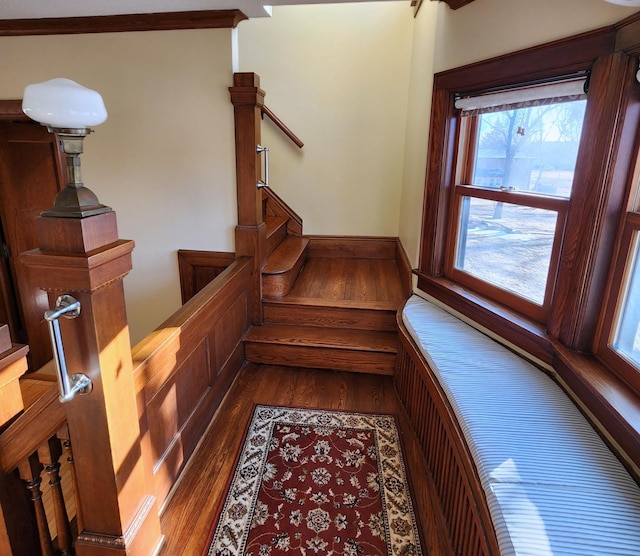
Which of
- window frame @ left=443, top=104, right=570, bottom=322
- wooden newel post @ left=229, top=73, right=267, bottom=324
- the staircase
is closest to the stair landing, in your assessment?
the staircase

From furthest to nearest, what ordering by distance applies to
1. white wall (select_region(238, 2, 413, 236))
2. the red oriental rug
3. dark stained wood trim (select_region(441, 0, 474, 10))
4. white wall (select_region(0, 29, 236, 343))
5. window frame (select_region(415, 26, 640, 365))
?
white wall (select_region(238, 2, 413, 236))
white wall (select_region(0, 29, 236, 343))
dark stained wood trim (select_region(441, 0, 474, 10))
the red oriental rug
window frame (select_region(415, 26, 640, 365))

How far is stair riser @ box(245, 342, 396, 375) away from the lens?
2621 millimetres

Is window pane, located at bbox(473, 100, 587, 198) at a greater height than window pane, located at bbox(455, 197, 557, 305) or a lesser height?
greater

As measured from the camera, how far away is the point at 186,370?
1.90 meters

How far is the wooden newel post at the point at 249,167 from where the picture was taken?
234 centimetres

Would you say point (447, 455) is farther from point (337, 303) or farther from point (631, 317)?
point (337, 303)

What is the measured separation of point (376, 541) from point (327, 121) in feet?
A: 10.9

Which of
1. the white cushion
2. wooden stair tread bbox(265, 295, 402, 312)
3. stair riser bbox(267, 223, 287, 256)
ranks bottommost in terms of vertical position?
wooden stair tread bbox(265, 295, 402, 312)

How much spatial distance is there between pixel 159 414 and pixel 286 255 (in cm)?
186

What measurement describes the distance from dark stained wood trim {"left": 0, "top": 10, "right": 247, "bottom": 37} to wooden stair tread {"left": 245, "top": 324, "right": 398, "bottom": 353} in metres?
1.89

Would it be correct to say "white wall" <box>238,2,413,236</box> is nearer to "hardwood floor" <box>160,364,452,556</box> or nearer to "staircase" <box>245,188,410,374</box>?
"staircase" <box>245,188,410,374</box>

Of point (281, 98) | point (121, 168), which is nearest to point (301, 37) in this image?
point (281, 98)

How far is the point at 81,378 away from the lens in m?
1.14

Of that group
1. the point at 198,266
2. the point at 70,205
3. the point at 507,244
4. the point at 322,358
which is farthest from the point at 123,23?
the point at 507,244
